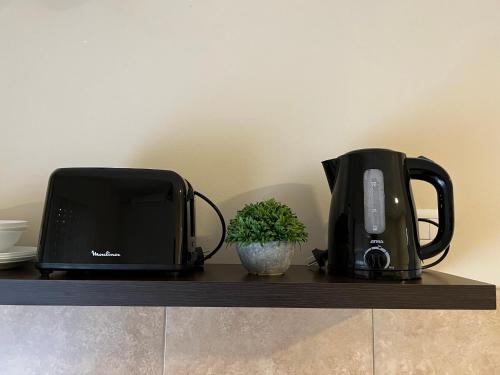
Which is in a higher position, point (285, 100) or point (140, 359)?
point (285, 100)

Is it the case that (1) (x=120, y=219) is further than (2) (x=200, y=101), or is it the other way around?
(2) (x=200, y=101)

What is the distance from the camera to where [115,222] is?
23.2 inches

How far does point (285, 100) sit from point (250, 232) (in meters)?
0.37

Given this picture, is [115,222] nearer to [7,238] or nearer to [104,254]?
[104,254]

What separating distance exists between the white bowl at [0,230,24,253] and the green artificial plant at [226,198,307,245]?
39 cm

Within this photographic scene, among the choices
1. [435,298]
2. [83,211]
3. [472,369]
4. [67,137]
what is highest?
[67,137]

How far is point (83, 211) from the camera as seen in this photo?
1.94 ft

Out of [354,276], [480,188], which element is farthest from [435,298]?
[480,188]

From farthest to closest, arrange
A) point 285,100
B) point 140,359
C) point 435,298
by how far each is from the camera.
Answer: point 285,100
point 140,359
point 435,298

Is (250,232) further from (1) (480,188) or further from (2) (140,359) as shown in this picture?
(1) (480,188)

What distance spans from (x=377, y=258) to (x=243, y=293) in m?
0.22

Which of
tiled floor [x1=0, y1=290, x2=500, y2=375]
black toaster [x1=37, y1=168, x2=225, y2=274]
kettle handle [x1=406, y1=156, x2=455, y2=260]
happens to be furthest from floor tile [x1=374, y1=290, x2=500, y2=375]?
black toaster [x1=37, y1=168, x2=225, y2=274]

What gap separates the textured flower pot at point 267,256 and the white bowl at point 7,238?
404 mm

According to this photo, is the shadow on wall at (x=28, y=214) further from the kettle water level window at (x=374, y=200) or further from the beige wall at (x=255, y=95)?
the kettle water level window at (x=374, y=200)
